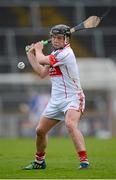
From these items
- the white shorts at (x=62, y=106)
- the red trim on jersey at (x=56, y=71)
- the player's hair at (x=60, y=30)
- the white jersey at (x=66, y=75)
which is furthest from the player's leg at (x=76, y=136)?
the player's hair at (x=60, y=30)

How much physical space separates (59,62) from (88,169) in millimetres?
1721

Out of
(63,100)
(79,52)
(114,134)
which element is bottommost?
(63,100)

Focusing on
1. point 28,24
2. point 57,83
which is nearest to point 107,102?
point 28,24

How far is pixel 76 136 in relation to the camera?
12242mm

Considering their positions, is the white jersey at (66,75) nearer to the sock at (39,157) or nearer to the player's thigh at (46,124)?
the player's thigh at (46,124)

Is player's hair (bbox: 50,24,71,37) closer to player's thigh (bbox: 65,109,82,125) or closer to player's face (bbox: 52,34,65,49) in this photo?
player's face (bbox: 52,34,65,49)

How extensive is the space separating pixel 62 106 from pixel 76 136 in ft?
1.97

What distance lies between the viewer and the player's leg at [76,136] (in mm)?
12242

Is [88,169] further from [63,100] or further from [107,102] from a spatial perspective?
[107,102]

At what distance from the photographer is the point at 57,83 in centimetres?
1259

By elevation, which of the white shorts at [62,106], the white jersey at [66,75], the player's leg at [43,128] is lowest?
the player's leg at [43,128]

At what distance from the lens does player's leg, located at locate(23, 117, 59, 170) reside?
12641mm

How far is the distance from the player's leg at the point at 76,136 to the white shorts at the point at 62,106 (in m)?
0.10

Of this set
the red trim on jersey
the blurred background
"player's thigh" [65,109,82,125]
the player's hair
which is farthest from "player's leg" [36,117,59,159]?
the blurred background
